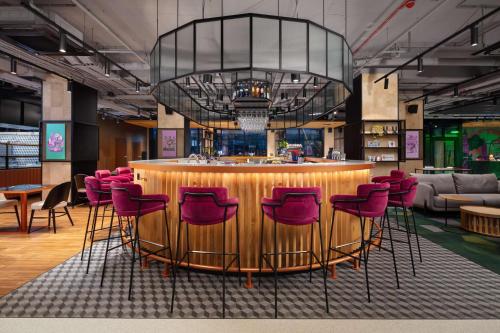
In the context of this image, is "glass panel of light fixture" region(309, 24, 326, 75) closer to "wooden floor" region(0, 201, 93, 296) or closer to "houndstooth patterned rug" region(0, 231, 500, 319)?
"houndstooth patterned rug" region(0, 231, 500, 319)

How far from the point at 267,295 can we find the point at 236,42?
346 cm

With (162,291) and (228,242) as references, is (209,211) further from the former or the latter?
(162,291)

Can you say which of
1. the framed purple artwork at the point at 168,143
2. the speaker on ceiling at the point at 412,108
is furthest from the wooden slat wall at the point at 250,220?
the speaker on ceiling at the point at 412,108

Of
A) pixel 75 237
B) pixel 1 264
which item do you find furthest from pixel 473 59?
pixel 1 264

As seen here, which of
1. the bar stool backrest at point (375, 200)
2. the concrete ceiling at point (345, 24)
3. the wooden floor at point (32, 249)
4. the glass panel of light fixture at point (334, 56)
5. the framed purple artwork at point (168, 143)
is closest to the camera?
the bar stool backrest at point (375, 200)

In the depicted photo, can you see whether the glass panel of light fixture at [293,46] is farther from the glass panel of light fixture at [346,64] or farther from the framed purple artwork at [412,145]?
the framed purple artwork at [412,145]

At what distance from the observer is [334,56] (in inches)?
191

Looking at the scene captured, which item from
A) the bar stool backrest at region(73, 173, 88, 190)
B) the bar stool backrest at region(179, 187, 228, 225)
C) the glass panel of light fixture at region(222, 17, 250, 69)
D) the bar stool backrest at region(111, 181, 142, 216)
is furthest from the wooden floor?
the glass panel of light fixture at region(222, 17, 250, 69)

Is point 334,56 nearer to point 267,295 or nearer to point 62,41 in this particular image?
point 267,295

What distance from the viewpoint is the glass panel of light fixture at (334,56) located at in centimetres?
476

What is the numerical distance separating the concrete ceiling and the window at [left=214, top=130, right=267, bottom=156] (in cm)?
1277

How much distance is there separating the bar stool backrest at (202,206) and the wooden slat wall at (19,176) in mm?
11019

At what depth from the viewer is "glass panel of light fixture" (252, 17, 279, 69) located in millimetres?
4207

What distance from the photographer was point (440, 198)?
7.21 m
